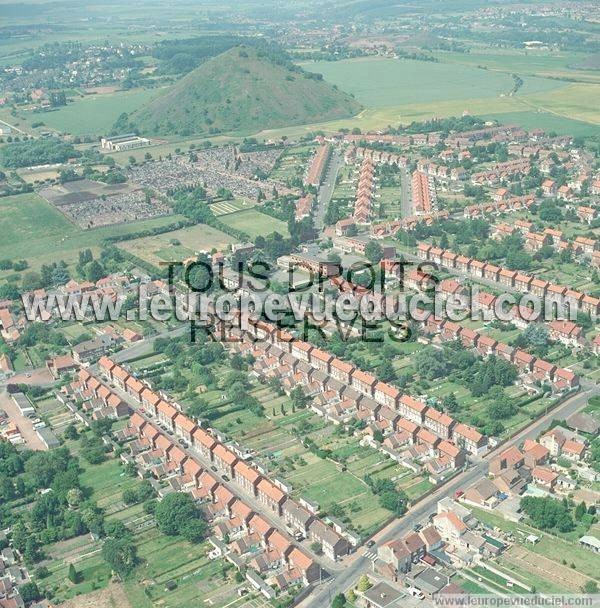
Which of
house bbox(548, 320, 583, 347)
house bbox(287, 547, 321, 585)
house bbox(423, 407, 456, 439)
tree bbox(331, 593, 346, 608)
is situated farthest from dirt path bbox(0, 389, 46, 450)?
house bbox(548, 320, 583, 347)

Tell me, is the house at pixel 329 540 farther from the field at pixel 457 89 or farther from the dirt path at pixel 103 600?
the field at pixel 457 89

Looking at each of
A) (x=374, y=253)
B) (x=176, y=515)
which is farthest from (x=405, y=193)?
(x=176, y=515)

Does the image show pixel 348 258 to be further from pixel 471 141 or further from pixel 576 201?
pixel 471 141

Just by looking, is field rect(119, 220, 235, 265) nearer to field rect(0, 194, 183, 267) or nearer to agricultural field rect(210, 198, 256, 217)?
field rect(0, 194, 183, 267)

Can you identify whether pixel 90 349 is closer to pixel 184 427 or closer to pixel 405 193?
pixel 184 427

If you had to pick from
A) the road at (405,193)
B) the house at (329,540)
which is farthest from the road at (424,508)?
the road at (405,193)

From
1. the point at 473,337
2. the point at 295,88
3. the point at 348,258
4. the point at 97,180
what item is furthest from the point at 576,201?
the point at 295,88
